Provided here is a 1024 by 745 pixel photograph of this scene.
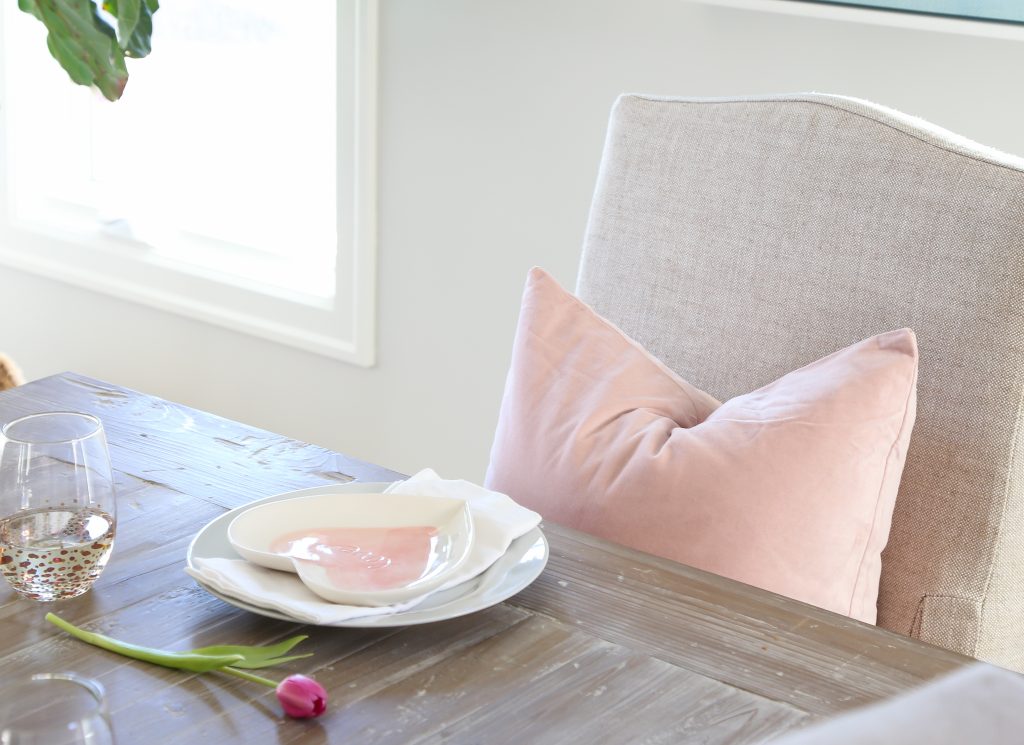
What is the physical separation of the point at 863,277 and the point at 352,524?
59 cm

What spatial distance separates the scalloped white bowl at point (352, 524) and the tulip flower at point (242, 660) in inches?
3.1

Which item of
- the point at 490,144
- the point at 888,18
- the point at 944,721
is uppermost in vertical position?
the point at 888,18

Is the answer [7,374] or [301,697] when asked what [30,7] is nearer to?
[7,374]

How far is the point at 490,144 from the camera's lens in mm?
2363

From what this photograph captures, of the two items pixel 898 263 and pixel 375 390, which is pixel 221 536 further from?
pixel 375 390

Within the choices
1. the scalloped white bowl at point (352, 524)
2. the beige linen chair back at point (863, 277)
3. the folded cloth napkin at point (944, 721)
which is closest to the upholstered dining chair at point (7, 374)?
the beige linen chair back at point (863, 277)

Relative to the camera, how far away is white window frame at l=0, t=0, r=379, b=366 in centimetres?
250

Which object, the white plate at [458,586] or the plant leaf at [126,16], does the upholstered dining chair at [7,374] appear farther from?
the white plate at [458,586]

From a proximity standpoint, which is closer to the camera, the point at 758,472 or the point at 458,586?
the point at 458,586

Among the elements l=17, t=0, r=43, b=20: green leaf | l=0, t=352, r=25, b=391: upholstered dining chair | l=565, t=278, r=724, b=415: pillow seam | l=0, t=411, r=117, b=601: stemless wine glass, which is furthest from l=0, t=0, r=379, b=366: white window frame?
l=0, t=411, r=117, b=601: stemless wine glass

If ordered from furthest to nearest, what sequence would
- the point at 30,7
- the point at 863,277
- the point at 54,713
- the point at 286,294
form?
the point at 286,294 < the point at 30,7 < the point at 863,277 < the point at 54,713

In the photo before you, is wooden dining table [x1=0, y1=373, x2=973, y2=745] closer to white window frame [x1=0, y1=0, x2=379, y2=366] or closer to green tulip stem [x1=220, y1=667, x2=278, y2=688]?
green tulip stem [x1=220, y1=667, x2=278, y2=688]

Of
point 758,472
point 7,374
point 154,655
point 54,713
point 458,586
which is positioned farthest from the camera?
point 7,374

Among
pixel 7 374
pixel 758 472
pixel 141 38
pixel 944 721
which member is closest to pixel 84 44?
pixel 141 38
